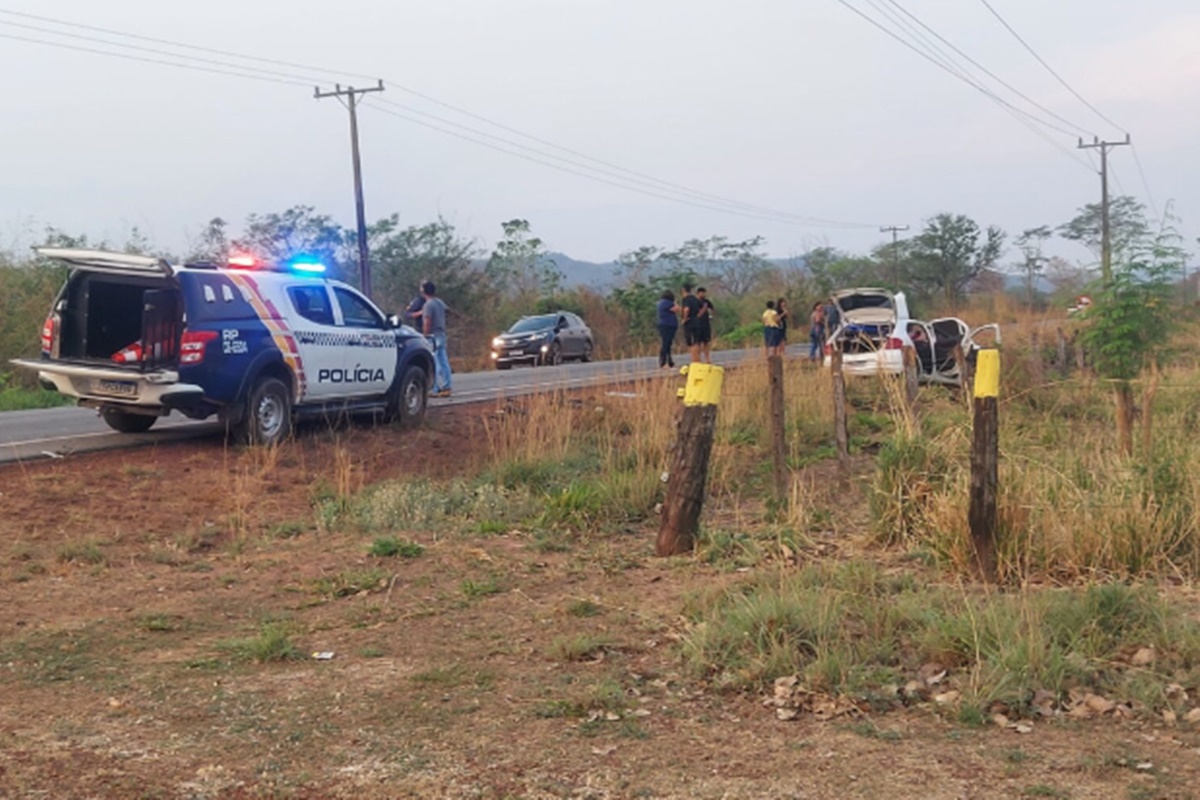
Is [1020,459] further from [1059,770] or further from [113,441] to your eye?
[113,441]

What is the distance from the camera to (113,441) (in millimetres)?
13414

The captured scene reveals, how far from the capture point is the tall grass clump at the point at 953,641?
5203 millimetres

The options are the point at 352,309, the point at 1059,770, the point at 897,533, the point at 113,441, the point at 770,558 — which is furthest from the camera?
the point at 352,309

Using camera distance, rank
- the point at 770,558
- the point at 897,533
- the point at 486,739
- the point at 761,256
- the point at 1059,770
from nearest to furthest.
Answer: the point at 1059,770 → the point at 486,739 → the point at 770,558 → the point at 897,533 → the point at 761,256

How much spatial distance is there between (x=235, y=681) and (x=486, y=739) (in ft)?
4.54

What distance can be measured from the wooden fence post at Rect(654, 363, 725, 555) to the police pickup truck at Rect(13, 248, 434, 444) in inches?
240

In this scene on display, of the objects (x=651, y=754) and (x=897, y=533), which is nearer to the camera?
(x=651, y=754)

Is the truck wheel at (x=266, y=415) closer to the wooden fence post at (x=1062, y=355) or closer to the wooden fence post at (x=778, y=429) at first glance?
the wooden fence post at (x=778, y=429)

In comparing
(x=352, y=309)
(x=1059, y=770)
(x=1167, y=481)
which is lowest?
(x=1059, y=770)

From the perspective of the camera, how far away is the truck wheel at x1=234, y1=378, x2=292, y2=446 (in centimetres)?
1289

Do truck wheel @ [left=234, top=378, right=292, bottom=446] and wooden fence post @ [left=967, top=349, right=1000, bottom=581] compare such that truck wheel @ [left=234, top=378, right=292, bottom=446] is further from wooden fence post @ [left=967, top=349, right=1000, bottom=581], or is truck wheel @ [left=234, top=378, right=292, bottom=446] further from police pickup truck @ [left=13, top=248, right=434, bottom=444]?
wooden fence post @ [left=967, top=349, right=1000, bottom=581]

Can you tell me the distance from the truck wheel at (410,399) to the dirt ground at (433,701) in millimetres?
6682

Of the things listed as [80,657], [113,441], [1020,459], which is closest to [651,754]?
[80,657]

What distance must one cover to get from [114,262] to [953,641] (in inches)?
360
